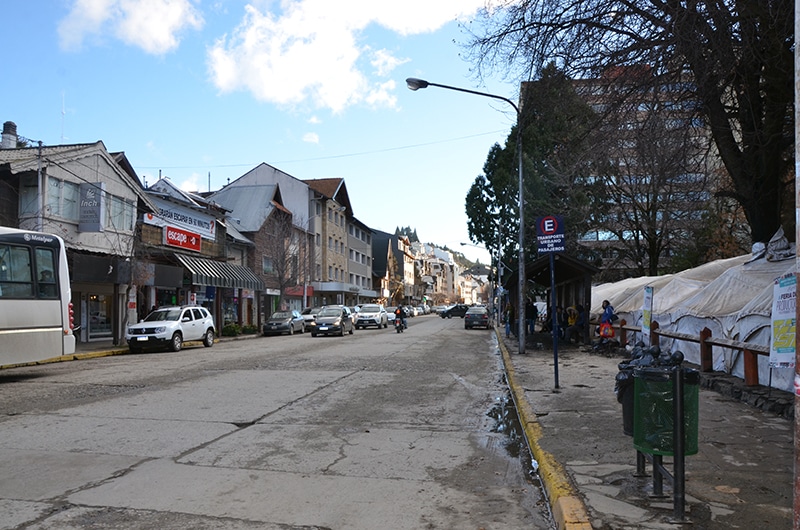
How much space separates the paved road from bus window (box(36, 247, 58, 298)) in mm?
2100

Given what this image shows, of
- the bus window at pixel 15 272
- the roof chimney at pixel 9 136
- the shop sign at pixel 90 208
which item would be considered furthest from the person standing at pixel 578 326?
the roof chimney at pixel 9 136

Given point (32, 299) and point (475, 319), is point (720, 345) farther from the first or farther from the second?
point (475, 319)

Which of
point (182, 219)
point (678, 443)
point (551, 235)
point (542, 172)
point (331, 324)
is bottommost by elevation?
point (331, 324)

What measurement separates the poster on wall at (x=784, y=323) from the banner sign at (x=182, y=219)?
1089 inches

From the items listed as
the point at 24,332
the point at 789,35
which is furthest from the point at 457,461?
the point at 24,332

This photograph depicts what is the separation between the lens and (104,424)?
8.62 metres

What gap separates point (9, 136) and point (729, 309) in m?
29.6

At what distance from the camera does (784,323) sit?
780cm

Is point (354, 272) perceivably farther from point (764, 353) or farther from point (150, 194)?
point (764, 353)

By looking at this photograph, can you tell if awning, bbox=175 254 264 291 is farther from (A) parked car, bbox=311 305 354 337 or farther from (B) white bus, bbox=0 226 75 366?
(B) white bus, bbox=0 226 75 366

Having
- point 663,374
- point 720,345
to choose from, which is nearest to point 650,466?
point 663,374

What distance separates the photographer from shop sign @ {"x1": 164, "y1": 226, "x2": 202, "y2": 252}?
102 feet

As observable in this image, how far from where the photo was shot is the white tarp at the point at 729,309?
11148 mm

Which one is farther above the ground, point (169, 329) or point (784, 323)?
point (784, 323)
